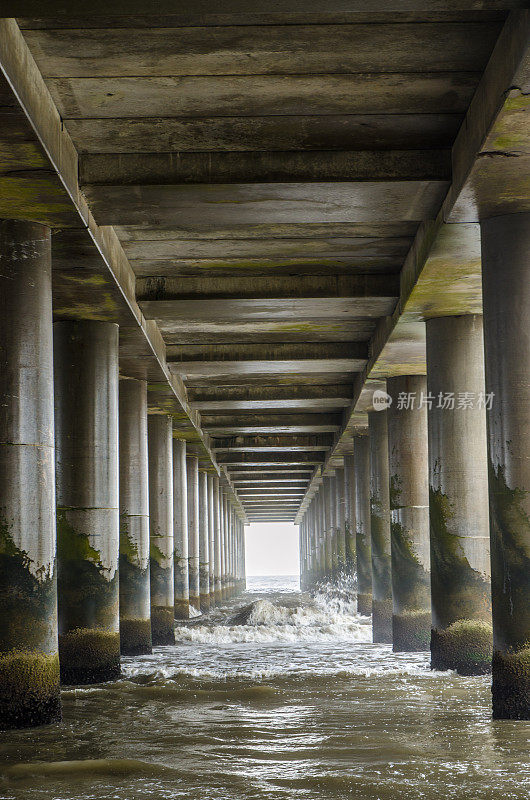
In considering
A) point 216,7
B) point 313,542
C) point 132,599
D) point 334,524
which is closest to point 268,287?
point 132,599

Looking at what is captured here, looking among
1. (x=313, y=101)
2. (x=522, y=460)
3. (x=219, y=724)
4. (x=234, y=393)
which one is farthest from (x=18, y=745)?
(x=234, y=393)

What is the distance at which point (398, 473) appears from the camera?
16875 mm

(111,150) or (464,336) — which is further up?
(111,150)

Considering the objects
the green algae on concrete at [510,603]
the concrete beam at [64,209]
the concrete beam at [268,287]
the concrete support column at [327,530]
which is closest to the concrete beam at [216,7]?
the concrete beam at [64,209]

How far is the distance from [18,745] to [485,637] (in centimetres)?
696

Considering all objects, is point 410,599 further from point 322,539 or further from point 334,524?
point 322,539

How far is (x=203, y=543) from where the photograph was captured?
35.3 meters

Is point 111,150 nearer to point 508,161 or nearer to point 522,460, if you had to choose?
point 508,161

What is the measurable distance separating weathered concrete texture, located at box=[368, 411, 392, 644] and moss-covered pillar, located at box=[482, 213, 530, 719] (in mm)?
10560

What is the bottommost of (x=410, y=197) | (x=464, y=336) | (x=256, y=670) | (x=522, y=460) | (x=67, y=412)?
(x=256, y=670)

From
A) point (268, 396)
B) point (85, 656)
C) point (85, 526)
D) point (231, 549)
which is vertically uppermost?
point (268, 396)

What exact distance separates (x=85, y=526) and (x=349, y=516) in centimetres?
1995

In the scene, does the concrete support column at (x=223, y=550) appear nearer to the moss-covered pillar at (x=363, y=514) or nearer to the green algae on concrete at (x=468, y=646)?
the moss-covered pillar at (x=363, y=514)

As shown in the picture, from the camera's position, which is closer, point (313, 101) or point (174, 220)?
point (313, 101)
